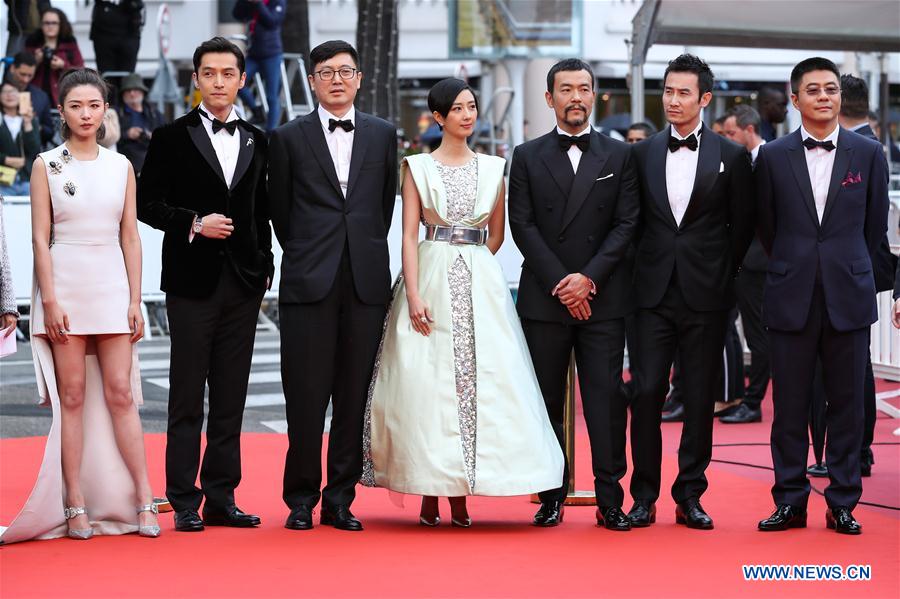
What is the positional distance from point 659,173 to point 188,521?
2499 millimetres

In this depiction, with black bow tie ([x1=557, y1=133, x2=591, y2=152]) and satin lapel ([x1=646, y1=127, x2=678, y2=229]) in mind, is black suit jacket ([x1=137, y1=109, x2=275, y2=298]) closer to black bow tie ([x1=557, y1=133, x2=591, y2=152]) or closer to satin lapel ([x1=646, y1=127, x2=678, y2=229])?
black bow tie ([x1=557, y1=133, x2=591, y2=152])

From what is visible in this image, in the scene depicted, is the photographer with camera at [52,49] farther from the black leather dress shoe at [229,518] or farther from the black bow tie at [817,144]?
the black bow tie at [817,144]

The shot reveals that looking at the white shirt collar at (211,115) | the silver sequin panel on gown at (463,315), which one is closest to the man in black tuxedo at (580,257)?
the silver sequin panel on gown at (463,315)

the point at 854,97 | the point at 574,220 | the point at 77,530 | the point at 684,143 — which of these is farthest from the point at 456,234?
the point at 854,97

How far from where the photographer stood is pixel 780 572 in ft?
16.6

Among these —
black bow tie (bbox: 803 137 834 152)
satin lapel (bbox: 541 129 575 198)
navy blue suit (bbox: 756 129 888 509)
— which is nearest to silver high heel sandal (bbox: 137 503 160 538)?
satin lapel (bbox: 541 129 575 198)

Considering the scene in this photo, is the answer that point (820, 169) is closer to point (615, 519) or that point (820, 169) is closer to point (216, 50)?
point (615, 519)

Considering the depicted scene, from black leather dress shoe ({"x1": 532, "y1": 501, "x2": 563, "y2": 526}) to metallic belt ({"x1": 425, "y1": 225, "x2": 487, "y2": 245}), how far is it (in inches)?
46.3

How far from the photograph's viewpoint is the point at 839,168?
592 centimetres

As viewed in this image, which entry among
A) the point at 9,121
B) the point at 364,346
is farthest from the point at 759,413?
the point at 9,121

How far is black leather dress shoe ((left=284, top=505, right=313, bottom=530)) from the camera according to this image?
583 cm

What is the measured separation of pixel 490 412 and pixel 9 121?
870 cm

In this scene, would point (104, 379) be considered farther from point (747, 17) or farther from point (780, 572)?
point (747, 17)

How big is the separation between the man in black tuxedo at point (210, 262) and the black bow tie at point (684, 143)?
1772 mm
